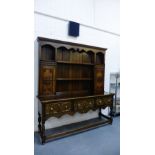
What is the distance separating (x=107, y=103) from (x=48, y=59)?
187 centimetres

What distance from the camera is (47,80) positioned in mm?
2934

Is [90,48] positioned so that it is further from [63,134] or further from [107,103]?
[63,134]

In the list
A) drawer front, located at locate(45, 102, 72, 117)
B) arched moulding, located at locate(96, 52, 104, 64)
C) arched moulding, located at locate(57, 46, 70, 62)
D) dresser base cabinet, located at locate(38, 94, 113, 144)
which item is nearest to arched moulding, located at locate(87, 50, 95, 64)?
arched moulding, located at locate(96, 52, 104, 64)

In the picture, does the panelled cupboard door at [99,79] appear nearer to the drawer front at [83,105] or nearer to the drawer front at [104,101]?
the drawer front at [104,101]

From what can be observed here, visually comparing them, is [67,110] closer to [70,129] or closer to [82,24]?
[70,129]

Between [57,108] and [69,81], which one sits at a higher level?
[69,81]

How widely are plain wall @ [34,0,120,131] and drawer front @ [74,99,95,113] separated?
1.87 ft

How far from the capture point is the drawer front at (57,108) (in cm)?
265

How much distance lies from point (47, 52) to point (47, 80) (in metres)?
0.68

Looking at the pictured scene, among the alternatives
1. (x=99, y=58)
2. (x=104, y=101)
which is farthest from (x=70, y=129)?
(x=99, y=58)

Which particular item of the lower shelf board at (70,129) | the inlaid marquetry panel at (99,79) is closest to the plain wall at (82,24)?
the lower shelf board at (70,129)

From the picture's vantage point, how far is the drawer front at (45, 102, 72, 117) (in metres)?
2.65
